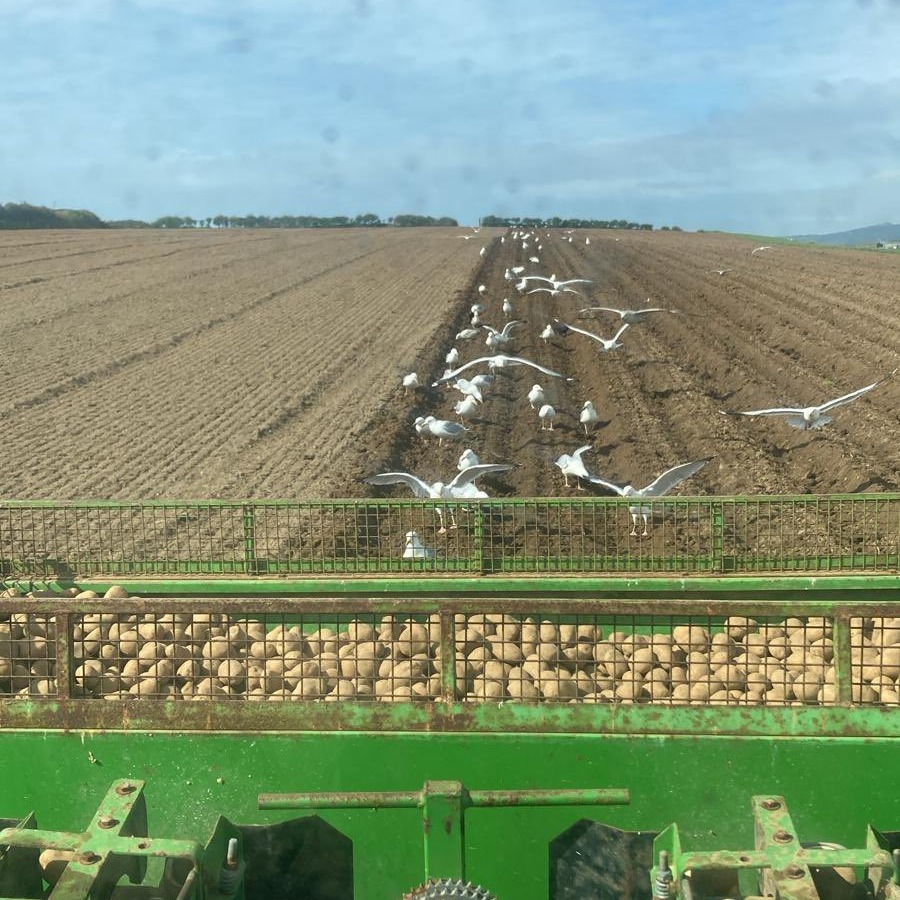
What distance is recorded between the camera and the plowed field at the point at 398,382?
14078mm

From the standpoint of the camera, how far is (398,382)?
66.9 feet

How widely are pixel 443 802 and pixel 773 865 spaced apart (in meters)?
0.92

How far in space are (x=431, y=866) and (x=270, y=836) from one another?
51cm

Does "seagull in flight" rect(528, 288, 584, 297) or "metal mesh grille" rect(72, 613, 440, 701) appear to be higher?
"seagull in flight" rect(528, 288, 584, 297)

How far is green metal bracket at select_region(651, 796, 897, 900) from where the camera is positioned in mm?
2887

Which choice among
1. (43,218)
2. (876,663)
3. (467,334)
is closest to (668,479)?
(876,663)

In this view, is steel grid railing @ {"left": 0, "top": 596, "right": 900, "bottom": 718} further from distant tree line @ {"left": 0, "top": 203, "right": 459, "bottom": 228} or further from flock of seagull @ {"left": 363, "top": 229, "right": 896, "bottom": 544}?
distant tree line @ {"left": 0, "top": 203, "right": 459, "bottom": 228}

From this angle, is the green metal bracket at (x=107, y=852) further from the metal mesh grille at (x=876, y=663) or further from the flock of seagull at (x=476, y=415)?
the flock of seagull at (x=476, y=415)

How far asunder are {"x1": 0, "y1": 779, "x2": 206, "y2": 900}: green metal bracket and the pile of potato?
2.15ft

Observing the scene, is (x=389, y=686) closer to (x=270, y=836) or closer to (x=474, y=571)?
(x=270, y=836)

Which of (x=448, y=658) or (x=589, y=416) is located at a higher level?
(x=448, y=658)

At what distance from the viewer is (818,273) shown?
133ft

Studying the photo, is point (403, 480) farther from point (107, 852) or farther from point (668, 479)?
point (107, 852)

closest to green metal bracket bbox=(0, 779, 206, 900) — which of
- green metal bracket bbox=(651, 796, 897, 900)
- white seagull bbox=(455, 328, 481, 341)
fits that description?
green metal bracket bbox=(651, 796, 897, 900)
